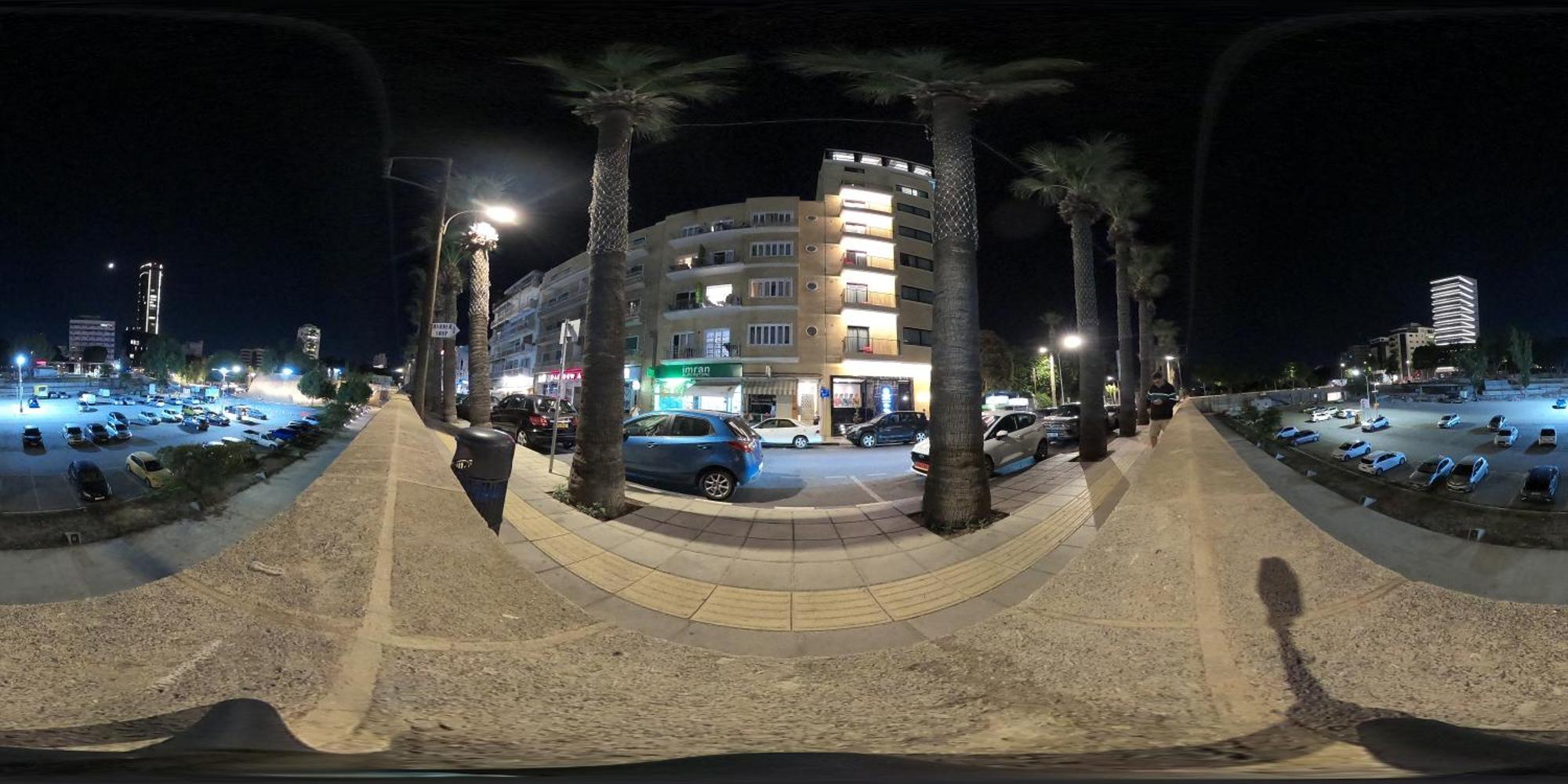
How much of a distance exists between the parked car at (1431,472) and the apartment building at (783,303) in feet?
3.99

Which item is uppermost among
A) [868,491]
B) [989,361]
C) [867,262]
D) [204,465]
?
[867,262]

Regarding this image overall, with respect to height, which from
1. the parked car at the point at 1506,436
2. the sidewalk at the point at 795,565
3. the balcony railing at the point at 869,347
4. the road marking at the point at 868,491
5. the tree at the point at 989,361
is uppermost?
the balcony railing at the point at 869,347

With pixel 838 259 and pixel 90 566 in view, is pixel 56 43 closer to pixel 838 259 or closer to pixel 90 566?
pixel 90 566

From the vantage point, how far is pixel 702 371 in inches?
81.0

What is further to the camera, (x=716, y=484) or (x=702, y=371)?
(x=702, y=371)

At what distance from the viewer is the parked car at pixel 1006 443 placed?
1.34m

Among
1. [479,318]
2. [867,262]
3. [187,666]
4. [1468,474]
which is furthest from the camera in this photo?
[479,318]

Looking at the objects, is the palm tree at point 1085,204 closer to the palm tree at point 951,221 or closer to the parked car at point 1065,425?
the parked car at point 1065,425

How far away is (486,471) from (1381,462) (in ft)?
7.70

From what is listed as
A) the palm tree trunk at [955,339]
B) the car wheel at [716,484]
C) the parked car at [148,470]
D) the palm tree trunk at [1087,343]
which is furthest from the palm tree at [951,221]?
Answer: the parked car at [148,470]

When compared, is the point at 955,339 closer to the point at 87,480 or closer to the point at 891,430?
the point at 891,430

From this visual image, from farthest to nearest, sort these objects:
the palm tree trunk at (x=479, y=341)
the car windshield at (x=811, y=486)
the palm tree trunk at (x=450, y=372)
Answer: the palm tree trunk at (x=450, y=372), the palm tree trunk at (x=479, y=341), the car windshield at (x=811, y=486)

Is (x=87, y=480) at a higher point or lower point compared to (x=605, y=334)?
lower

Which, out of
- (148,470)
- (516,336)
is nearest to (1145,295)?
(516,336)
